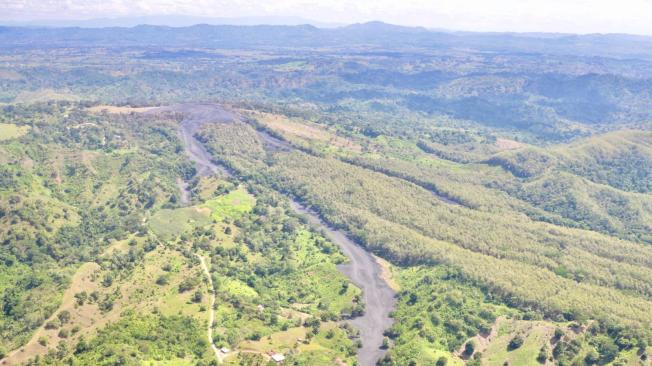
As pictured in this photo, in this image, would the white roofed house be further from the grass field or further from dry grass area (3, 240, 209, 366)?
the grass field

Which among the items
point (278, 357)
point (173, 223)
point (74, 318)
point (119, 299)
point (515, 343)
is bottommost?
point (74, 318)

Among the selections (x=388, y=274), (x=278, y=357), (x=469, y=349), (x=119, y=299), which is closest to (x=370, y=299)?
Result: (x=388, y=274)

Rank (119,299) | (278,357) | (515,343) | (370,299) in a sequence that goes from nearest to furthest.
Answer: (278,357) → (515,343) → (119,299) → (370,299)

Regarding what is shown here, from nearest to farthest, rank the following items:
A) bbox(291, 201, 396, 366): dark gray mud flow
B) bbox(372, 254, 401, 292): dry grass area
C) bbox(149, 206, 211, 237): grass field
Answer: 1. bbox(291, 201, 396, 366): dark gray mud flow
2. bbox(372, 254, 401, 292): dry grass area
3. bbox(149, 206, 211, 237): grass field

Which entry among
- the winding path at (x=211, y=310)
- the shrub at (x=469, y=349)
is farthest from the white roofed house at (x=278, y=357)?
the shrub at (x=469, y=349)

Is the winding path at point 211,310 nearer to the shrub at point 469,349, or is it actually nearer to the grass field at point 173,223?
the grass field at point 173,223

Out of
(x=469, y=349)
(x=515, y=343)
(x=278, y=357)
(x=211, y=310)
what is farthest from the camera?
(x=211, y=310)

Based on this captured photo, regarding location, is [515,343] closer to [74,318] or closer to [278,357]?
[278,357]

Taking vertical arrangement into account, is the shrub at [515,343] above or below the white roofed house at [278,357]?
above

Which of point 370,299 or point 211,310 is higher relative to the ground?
point 211,310

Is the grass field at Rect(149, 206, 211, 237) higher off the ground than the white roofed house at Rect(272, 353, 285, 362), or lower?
higher

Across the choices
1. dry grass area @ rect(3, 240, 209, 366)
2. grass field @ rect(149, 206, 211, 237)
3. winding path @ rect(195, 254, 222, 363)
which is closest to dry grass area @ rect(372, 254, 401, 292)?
winding path @ rect(195, 254, 222, 363)
